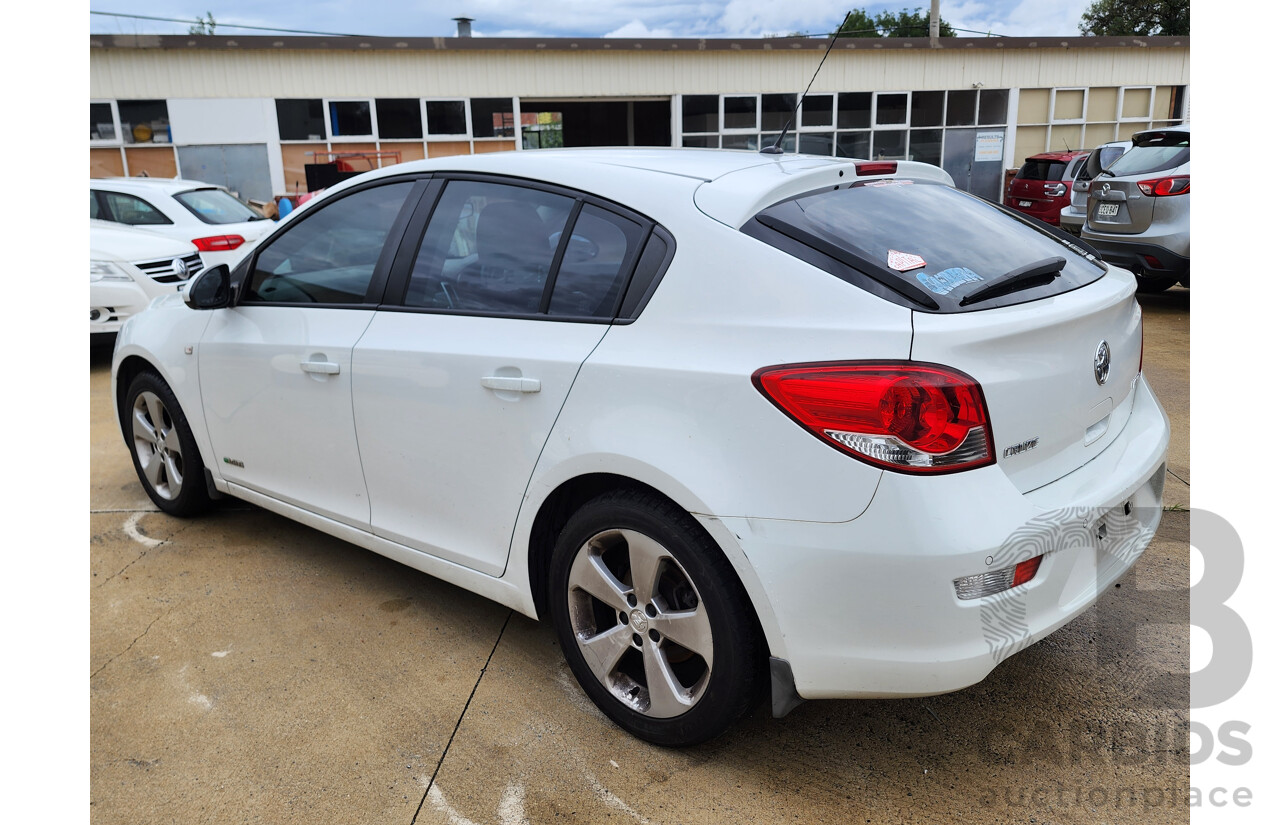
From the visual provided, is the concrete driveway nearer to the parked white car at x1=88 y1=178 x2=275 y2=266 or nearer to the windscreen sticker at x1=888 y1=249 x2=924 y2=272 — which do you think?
the windscreen sticker at x1=888 y1=249 x2=924 y2=272

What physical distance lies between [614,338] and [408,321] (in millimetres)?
883

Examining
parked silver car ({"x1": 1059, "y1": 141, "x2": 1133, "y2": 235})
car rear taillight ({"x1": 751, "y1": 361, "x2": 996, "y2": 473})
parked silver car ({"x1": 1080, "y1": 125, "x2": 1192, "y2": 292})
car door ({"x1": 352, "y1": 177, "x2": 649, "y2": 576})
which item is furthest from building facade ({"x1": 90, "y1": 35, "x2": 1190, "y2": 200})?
car rear taillight ({"x1": 751, "y1": 361, "x2": 996, "y2": 473})

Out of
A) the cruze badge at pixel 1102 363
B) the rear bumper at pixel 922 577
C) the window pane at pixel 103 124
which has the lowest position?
the rear bumper at pixel 922 577

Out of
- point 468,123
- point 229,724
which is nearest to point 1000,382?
point 229,724

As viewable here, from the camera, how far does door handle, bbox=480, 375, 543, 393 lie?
2.46 metres

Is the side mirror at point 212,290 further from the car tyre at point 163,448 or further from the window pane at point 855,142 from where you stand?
the window pane at point 855,142

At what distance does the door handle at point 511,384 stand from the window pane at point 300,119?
18218 millimetres

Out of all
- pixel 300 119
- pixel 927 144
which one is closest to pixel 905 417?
pixel 300 119

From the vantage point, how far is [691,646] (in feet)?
7.45

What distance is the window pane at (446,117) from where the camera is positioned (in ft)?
62.6

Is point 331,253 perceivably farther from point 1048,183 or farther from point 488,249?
point 1048,183

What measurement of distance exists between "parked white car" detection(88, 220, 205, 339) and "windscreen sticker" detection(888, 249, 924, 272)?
7.06 metres

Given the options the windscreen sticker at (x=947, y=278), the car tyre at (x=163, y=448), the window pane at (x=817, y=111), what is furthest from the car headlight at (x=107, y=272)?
the window pane at (x=817, y=111)

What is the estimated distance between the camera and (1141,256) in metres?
8.45
